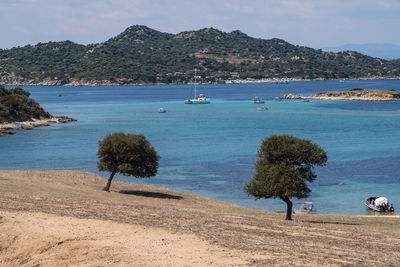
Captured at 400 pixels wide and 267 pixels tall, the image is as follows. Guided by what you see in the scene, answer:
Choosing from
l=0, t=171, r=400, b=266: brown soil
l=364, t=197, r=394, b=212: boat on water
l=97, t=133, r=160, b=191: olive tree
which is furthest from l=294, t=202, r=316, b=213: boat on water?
l=0, t=171, r=400, b=266: brown soil

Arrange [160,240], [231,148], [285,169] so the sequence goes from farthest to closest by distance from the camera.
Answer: [231,148], [285,169], [160,240]

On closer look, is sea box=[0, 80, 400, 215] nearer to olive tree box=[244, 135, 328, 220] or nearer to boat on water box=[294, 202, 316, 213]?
boat on water box=[294, 202, 316, 213]

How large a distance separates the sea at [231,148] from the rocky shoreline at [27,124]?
14.3 feet

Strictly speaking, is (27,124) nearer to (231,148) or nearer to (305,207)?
(231,148)

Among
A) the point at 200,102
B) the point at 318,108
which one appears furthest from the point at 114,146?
the point at 200,102

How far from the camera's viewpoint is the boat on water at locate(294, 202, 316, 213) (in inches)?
1732

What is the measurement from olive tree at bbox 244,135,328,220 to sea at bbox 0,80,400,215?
1036cm

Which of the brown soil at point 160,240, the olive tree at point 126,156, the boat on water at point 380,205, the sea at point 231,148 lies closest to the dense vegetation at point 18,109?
the sea at point 231,148

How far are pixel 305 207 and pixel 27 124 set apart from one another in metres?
82.8

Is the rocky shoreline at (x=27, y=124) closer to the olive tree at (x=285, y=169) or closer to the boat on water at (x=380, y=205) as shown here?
the boat on water at (x=380, y=205)

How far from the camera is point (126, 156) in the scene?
144ft

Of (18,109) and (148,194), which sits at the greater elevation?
(18,109)

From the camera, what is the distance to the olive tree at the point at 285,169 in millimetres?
33375

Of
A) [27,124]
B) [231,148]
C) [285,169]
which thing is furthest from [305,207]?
[27,124]
